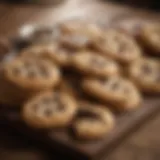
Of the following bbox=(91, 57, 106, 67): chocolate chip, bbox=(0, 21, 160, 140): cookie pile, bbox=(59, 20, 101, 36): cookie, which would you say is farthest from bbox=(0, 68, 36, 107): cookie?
bbox=(59, 20, 101, 36): cookie

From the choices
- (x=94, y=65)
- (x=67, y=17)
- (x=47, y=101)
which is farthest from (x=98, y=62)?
(x=67, y=17)

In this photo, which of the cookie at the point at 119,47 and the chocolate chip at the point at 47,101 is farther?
the cookie at the point at 119,47

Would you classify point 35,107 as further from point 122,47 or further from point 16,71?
point 122,47

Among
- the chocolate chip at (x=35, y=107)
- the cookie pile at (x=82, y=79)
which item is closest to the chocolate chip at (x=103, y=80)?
the cookie pile at (x=82, y=79)

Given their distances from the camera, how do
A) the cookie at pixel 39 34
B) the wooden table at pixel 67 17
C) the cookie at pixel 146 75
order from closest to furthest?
the wooden table at pixel 67 17 → the cookie at pixel 146 75 → the cookie at pixel 39 34

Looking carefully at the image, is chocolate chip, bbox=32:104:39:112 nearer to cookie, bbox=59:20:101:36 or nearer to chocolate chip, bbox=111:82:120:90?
chocolate chip, bbox=111:82:120:90

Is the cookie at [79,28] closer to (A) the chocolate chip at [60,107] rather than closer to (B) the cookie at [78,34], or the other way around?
(B) the cookie at [78,34]
